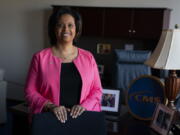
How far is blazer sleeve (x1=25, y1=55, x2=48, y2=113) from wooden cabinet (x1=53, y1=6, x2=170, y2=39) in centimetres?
290

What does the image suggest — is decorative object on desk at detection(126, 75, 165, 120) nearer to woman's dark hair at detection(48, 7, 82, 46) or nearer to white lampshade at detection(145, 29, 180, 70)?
white lampshade at detection(145, 29, 180, 70)

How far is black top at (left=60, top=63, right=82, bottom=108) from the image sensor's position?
1486mm

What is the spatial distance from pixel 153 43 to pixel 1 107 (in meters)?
2.58

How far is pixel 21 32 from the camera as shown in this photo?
5047 millimetres

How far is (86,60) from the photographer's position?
1.57 meters

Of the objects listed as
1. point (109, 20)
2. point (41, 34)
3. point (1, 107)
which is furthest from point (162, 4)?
point (1, 107)

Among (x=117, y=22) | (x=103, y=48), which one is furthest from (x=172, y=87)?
(x=103, y=48)

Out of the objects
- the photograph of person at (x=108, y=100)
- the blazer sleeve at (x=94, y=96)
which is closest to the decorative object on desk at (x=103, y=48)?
the photograph of person at (x=108, y=100)

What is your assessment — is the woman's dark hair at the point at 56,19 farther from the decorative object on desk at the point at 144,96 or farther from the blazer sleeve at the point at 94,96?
the decorative object on desk at the point at 144,96

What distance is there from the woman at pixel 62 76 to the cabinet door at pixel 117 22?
285 cm

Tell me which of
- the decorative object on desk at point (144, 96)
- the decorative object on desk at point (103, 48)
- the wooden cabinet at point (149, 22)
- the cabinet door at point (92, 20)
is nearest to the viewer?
the decorative object on desk at point (144, 96)

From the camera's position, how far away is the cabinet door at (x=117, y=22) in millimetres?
4309

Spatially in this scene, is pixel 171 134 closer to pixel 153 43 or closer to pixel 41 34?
pixel 153 43

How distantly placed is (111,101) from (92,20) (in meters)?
Answer: 2.78
